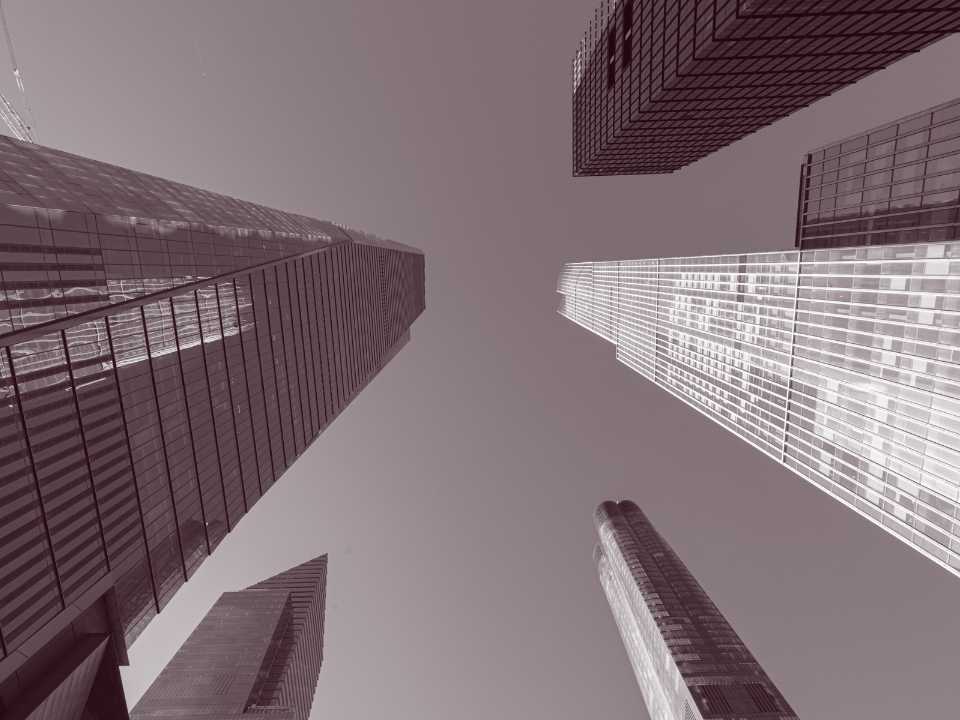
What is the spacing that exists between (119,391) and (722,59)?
77.4 meters

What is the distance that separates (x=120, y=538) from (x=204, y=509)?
11.5m

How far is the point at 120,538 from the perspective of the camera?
37.5 metres

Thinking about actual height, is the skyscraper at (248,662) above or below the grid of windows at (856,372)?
below

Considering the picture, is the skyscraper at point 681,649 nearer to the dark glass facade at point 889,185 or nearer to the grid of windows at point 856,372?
the grid of windows at point 856,372

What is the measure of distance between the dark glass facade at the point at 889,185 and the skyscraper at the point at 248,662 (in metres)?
143

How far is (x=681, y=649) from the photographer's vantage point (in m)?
136

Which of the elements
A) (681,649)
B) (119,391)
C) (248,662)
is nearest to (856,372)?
(119,391)

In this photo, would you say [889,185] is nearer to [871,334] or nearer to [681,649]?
[871,334]

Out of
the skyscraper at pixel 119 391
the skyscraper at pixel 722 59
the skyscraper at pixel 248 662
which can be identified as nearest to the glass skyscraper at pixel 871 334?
the skyscraper at pixel 722 59

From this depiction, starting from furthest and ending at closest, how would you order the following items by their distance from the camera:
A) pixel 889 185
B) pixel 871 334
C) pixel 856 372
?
pixel 856 372 < pixel 871 334 < pixel 889 185

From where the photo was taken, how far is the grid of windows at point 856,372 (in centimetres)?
4141

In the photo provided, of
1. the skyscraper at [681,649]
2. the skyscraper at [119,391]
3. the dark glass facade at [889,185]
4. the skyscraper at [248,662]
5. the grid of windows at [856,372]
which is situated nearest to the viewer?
the skyscraper at [119,391]

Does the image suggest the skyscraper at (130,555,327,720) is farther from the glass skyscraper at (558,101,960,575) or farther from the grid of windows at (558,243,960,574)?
the glass skyscraper at (558,101,960,575)

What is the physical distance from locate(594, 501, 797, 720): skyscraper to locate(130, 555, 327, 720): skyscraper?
101 meters
